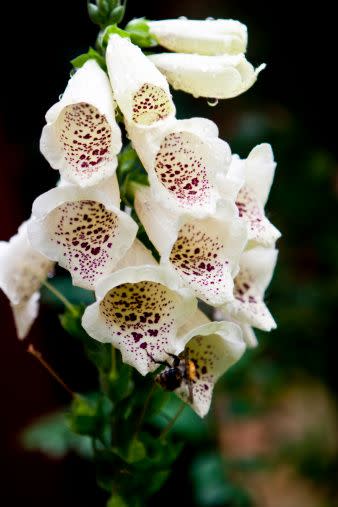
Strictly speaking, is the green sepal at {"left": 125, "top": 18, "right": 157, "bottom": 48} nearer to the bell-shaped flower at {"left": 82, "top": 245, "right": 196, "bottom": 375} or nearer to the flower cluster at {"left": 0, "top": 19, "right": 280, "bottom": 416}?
the flower cluster at {"left": 0, "top": 19, "right": 280, "bottom": 416}

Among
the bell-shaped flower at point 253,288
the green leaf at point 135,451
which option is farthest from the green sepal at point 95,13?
the green leaf at point 135,451

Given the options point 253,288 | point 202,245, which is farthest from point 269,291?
point 202,245

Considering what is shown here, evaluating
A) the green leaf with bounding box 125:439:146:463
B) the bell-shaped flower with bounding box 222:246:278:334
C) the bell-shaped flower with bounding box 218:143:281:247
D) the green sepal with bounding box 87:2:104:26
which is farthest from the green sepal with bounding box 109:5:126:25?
the green leaf with bounding box 125:439:146:463

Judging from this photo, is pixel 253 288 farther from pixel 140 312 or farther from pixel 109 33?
pixel 109 33

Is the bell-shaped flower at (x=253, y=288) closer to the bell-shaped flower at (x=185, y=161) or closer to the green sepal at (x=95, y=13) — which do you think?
the bell-shaped flower at (x=185, y=161)

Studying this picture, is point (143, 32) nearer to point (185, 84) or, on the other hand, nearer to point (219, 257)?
point (185, 84)

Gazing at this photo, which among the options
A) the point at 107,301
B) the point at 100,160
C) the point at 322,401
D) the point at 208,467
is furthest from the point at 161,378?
the point at 322,401

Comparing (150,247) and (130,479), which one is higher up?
(150,247)
